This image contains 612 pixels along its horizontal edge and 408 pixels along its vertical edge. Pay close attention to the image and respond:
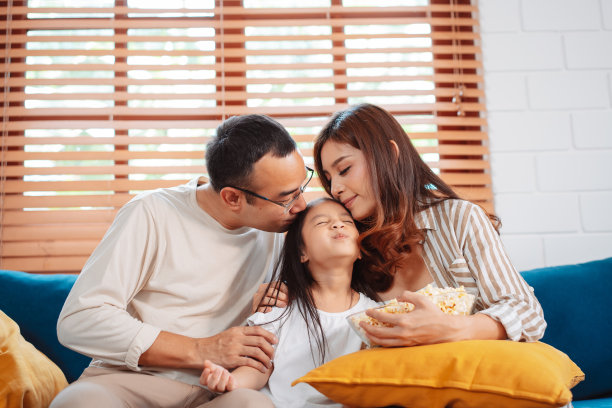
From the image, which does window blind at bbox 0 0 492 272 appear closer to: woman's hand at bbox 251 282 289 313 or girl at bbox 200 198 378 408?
girl at bbox 200 198 378 408

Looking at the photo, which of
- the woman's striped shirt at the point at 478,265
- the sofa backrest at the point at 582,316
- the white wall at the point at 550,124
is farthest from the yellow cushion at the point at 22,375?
the white wall at the point at 550,124

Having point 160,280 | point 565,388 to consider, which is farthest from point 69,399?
point 565,388

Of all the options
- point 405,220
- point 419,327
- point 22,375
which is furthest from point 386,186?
point 22,375

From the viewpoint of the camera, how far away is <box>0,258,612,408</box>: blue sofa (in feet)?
5.70

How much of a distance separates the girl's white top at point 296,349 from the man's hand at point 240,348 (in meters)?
0.06

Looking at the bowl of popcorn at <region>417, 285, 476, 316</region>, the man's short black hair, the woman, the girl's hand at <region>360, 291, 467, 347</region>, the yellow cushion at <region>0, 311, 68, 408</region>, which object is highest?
the man's short black hair

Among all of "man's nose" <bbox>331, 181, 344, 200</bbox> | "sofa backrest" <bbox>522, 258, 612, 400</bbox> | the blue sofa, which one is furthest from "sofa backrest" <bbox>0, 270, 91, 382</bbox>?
"sofa backrest" <bbox>522, 258, 612, 400</bbox>

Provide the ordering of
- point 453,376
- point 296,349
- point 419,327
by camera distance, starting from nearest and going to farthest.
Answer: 1. point 453,376
2. point 419,327
3. point 296,349

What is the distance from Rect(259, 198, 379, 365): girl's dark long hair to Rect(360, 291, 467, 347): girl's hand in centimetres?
31

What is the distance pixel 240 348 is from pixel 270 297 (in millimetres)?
186

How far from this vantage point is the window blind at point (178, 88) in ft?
7.38

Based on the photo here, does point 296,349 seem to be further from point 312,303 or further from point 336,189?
point 336,189

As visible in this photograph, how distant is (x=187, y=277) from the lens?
1.55 meters

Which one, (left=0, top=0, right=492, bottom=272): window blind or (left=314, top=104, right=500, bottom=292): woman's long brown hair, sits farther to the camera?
(left=0, top=0, right=492, bottom=272): window blind
